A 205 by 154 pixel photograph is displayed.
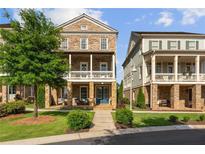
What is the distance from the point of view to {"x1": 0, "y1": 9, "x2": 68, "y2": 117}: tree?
61.2 ft

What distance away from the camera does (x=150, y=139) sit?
43.3 feet

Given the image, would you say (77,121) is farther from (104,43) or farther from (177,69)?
(177,69)

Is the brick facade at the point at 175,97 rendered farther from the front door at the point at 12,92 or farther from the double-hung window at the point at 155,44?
the front door at the point at 12,92

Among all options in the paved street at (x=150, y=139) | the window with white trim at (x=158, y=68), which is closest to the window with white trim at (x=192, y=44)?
the window with white trim at (x=158, y=68)

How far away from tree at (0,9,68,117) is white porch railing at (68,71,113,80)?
9.56m

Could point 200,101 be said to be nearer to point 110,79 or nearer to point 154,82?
point 154,82

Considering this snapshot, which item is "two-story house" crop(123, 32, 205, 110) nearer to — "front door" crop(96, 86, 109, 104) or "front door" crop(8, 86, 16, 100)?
"front door" crop(96, 86, 109, 104)

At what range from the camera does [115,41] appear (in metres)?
32.6

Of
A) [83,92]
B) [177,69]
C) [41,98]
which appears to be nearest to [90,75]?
[83,92]

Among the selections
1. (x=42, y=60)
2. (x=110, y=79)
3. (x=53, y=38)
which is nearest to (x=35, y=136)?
(x=42, y=60)

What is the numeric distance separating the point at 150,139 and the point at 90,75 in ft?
56.6

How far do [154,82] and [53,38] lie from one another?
14972 millimetres

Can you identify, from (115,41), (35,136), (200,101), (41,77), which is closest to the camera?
(35,136)

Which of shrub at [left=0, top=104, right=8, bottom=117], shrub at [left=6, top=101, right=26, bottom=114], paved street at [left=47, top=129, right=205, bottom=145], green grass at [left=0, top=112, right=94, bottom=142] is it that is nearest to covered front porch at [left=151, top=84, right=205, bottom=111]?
shrub at [left=6, top=101, right=26, bottom=114]
